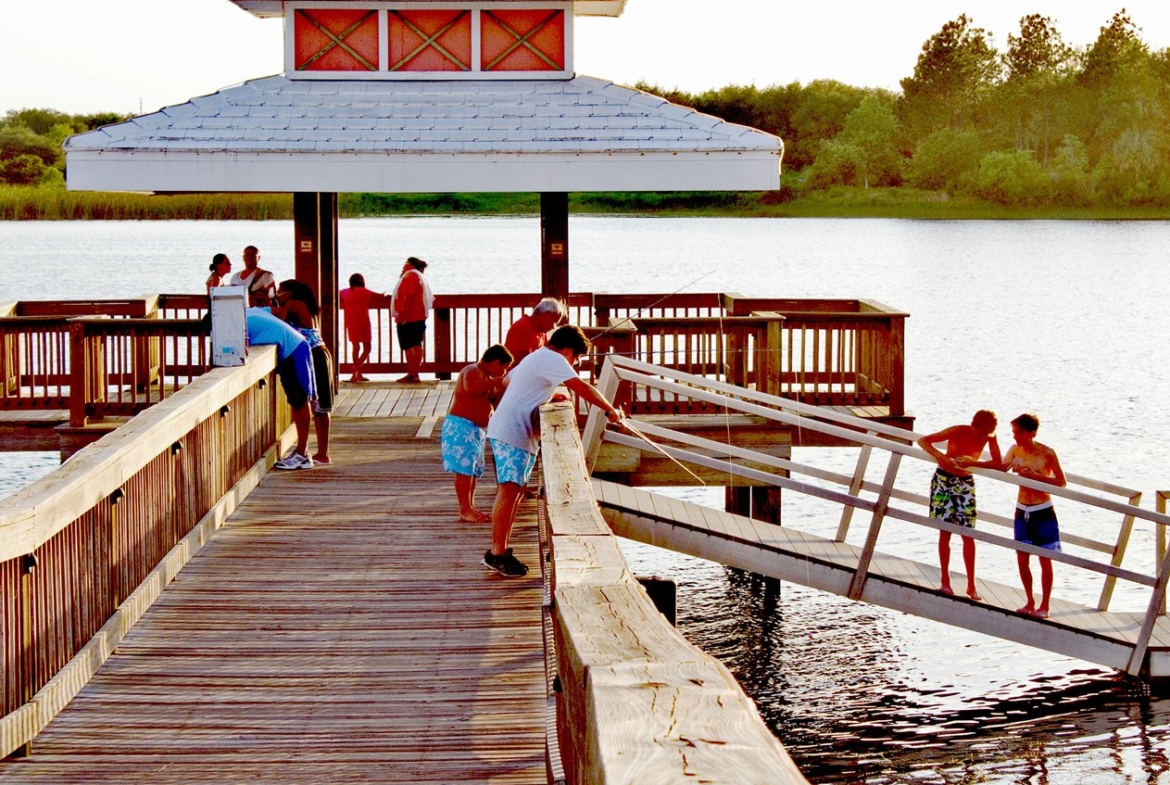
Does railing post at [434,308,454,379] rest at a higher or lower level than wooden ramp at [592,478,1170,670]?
higher

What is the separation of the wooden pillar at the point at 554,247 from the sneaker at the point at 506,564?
7.17 m

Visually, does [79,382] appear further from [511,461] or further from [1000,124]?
[1000,124]

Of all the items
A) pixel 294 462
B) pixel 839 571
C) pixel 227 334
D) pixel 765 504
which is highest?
pixel 227 334

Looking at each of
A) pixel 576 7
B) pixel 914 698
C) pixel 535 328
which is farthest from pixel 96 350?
pixel 914 698

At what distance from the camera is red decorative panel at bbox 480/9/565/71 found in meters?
17.1

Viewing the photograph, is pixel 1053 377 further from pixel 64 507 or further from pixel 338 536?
pixel 64 507

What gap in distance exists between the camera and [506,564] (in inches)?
360

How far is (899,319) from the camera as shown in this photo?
15.2m

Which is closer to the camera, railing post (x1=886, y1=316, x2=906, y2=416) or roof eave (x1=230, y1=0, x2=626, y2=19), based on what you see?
railing post (x1=886, y1=316, x2=906, y2=416)

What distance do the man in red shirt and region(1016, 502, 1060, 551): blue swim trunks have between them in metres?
3.74

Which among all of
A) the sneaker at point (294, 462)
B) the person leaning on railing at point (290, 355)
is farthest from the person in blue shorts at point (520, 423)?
the sneaker at point (294, 462)

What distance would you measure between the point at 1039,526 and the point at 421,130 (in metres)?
6.90

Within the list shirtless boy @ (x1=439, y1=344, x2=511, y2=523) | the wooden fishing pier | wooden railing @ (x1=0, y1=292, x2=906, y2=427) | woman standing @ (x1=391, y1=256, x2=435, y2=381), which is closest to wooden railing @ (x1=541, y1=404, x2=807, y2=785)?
the wooden fishing pier

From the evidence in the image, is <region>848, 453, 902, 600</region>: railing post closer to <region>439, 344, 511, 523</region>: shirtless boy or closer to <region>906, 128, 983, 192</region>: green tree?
<region>439, 344, 511, 523</region>: shirtless boy
